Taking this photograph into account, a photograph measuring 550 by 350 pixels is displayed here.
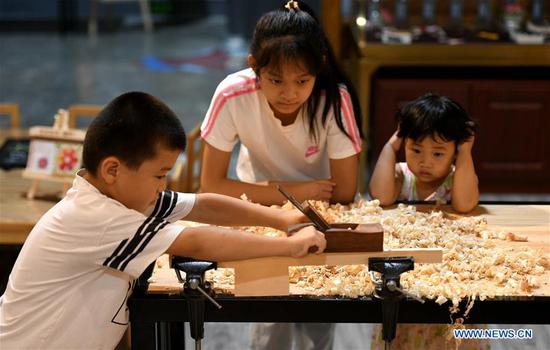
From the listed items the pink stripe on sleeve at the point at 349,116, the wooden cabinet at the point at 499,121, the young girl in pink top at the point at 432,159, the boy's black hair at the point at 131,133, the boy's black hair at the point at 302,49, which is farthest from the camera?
the wooden cabinet at the point at 499,121

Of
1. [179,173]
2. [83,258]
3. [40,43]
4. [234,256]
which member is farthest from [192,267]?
[40,43]

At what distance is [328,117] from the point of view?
3.07m

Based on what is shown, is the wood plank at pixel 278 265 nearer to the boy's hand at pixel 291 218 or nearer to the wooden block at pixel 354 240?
the wooden block at pixel 354 240

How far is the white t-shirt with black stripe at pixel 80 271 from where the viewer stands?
2.14 metres

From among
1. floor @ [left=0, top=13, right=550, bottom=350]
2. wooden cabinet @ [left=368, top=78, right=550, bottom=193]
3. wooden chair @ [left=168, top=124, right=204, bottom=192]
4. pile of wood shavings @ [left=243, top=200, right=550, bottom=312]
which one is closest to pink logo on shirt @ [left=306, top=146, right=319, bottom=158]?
pile of wood shavings @ [left=243, top=200, right=550, bottom=312]

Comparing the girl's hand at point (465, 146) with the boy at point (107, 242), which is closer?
the boy at point (107, 242)

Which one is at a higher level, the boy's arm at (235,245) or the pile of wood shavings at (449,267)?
the boy's arm at (235,245)

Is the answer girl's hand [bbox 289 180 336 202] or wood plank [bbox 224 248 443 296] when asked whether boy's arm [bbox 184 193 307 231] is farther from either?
girl's hand [bbox 289 180 336 202]

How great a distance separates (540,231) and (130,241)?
4.05 ft

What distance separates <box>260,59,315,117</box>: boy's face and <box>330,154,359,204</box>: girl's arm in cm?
30

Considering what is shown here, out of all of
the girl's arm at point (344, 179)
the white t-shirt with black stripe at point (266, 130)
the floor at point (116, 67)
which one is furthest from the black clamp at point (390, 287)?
the floor at point (116, 67)

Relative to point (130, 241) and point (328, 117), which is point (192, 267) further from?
point (328, 117)

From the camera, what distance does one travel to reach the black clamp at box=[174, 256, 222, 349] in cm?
217

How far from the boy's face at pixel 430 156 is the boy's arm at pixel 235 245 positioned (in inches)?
35.9
